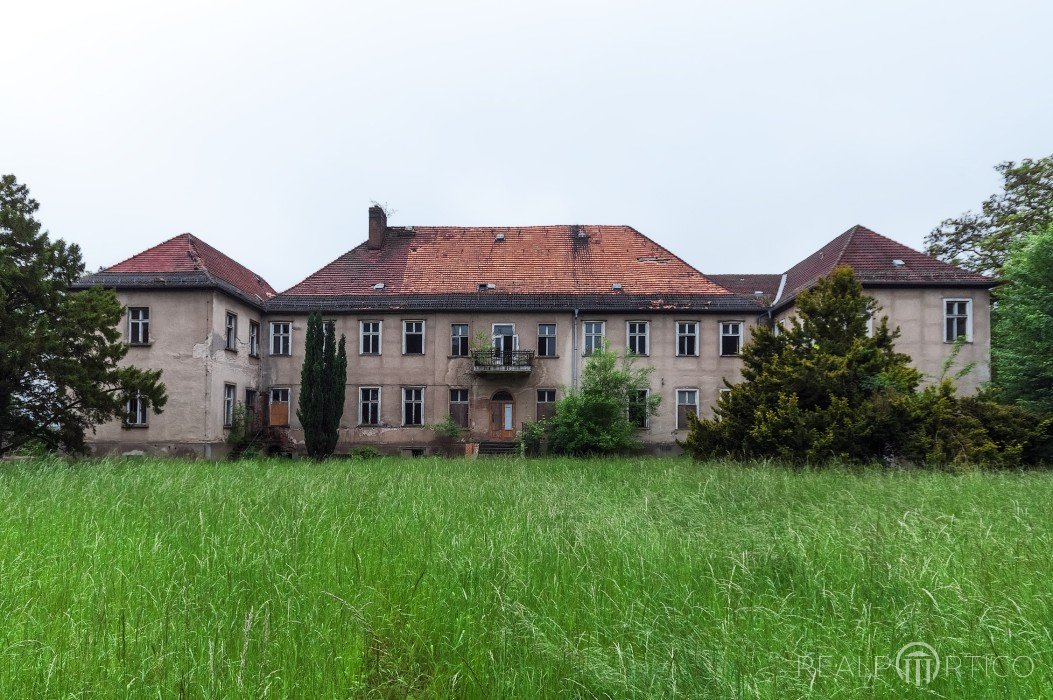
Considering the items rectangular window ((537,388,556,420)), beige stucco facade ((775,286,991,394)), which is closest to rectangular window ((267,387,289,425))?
rectangular window ((537,388,556,420))

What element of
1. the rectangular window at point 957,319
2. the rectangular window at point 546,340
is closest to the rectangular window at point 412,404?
the rectangular window at point 546,340

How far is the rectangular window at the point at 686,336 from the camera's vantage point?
82.1 ft

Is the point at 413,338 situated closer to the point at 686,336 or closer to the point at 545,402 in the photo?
the point at 545,402

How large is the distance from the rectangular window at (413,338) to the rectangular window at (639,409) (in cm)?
975

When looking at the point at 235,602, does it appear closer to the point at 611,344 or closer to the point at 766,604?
the point at 766,604

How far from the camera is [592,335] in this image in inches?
987

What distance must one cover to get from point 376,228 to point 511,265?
713 centimetres

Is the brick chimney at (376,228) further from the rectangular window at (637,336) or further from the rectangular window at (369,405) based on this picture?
the rectangular window at (637,336)

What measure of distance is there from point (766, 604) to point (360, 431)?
22989 millimetres

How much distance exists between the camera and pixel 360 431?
81.3 ft

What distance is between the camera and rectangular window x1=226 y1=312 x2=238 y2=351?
22.9 meters

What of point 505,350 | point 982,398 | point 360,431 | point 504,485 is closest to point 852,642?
point 504,485

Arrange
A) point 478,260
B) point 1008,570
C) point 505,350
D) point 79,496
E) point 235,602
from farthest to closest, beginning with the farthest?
point 478,260 → point 505,350 → point 79,496 → point 1008,570 → point 235,602

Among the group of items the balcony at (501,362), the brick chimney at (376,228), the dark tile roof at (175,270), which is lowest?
the balcony at (501,362)
